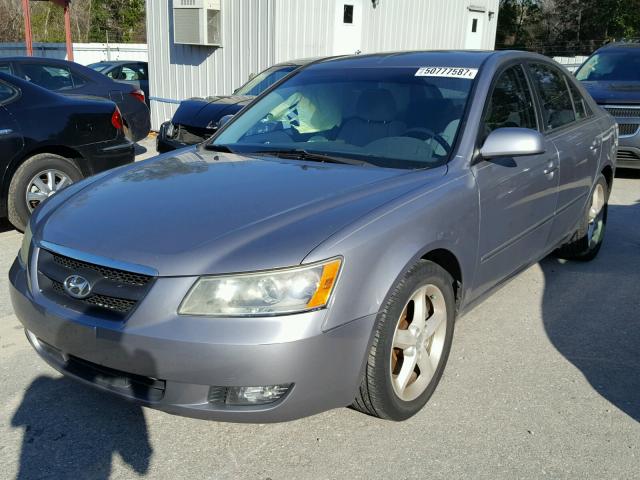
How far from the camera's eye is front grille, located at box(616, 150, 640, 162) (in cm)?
884

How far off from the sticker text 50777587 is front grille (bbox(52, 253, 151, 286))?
205cm

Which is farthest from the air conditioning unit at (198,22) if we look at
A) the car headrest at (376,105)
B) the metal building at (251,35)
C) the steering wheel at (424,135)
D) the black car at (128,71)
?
the steering wheel at (424,135)

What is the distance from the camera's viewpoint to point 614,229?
648cm

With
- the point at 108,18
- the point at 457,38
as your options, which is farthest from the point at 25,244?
the point at 108,18

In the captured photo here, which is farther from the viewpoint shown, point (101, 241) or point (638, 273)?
point (638, 273)

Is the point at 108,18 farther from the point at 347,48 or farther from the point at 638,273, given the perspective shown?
the point at 638,273

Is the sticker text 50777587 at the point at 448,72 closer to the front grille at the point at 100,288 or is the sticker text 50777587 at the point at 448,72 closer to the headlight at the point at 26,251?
the front grille at the point at 100,288

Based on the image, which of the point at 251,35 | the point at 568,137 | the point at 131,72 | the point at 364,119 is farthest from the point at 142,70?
the point at 364,119

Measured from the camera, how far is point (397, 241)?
2676 mm

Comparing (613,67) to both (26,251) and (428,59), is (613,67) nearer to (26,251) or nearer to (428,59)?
(428,59)

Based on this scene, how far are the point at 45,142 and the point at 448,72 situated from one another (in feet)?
12.4

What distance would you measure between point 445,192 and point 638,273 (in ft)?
9.44

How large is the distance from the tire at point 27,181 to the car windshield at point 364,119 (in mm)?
2460

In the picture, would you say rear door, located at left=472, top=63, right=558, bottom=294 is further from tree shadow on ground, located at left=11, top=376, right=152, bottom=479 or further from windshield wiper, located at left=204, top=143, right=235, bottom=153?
tree shadow on ground, located at left=11, top=376, right=152, bottom=479
